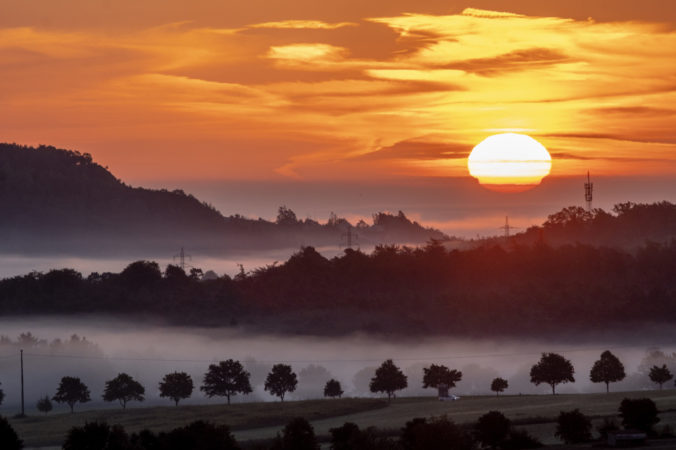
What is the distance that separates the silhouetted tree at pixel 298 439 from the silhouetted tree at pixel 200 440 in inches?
135

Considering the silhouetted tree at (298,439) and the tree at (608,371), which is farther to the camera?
the tree at (608,371)

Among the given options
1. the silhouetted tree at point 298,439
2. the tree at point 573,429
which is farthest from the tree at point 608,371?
the silhouetted tree at point 298,439

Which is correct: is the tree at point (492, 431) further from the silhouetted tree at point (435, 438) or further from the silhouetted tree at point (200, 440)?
the silhouetted tree at point (200, 440)

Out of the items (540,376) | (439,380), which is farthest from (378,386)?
(540,376)

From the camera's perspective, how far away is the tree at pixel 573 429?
Answer: 84.8m

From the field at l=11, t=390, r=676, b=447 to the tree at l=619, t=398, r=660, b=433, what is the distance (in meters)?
3.18

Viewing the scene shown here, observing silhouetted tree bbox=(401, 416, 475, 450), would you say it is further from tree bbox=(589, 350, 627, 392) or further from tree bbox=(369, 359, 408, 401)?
tree bbox=(589, 350, 627, 392)

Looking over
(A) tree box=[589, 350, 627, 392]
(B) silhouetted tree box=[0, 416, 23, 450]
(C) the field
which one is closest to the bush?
(C) the field

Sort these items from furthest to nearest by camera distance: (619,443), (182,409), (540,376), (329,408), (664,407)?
(540,376) < (182,409) < (329,408) < (664,407) < (619,443)

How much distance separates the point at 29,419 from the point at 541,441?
10779cm

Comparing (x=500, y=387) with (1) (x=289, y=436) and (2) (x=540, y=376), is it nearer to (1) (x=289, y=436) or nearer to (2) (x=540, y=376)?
(2) (x=540, y=376)

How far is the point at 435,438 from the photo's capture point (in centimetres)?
7719

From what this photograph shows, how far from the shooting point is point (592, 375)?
190625 mm

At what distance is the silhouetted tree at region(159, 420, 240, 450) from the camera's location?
79438mm
